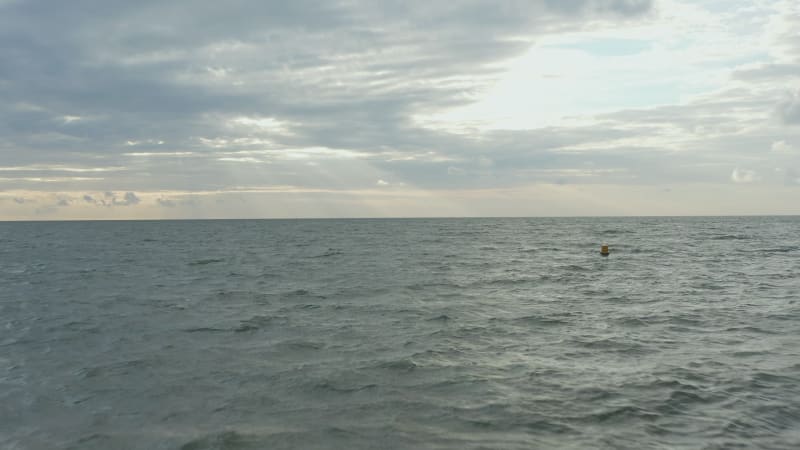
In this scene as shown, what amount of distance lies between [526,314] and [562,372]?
27.8 feet

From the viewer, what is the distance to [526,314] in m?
21.7

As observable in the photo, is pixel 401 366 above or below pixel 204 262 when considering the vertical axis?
above

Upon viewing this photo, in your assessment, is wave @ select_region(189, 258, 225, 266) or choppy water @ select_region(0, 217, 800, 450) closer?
choppy water @ select_region(0, 217, 800, 450)

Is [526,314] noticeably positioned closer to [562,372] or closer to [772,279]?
[562,372]

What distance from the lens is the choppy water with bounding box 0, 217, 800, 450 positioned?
955cm

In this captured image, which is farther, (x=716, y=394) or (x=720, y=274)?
(x=720, y=274)

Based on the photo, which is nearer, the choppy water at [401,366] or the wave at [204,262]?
the choppy water at [401,366]

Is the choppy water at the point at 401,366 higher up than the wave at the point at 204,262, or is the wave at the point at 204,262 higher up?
the choppy water at the point at 401,366

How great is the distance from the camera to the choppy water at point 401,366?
9555 mm

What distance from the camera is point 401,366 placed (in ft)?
45.0

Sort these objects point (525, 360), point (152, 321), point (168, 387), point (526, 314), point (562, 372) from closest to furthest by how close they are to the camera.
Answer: point (168, 387), point (562, 372), point (525, 360), point (152, 321), point (526, 314)

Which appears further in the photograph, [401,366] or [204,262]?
[204,262]

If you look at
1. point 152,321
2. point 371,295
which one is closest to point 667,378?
point 371,295

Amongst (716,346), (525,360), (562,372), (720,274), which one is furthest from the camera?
(720,274)
